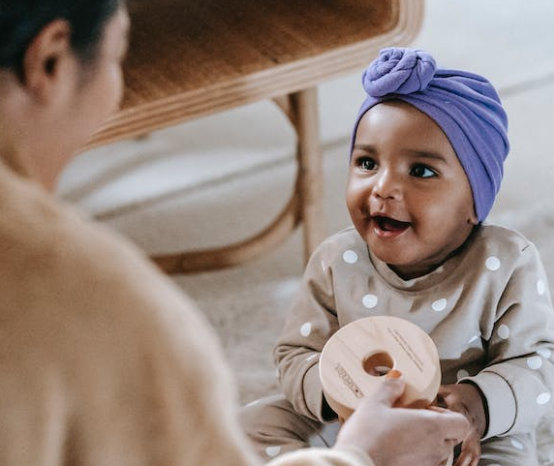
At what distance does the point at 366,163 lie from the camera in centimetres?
110

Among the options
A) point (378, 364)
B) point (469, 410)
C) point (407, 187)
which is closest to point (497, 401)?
point (469, 410)

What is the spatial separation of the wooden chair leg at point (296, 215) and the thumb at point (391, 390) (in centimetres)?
66

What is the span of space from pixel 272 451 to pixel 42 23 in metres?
0.62

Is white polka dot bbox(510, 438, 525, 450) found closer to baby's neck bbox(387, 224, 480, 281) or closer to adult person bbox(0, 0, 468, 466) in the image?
baby's neck bbox(387, 224, 480, 281)

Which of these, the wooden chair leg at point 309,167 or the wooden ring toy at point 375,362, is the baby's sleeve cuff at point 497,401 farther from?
the wooden chair leg at point 309,167

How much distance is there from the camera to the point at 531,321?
1.08m

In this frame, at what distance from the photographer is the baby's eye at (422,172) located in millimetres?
1059

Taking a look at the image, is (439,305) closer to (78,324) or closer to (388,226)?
(388,226)

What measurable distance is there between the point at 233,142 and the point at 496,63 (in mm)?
655

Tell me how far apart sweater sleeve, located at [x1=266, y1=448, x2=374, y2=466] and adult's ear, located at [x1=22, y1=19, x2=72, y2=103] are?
0.30 meters

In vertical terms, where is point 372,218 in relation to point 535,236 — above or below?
above

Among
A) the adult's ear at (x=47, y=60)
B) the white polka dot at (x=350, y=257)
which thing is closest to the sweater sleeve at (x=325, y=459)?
the adult's ear at (x=47, y=60)

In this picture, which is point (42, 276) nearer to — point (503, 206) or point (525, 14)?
point (503, 206)

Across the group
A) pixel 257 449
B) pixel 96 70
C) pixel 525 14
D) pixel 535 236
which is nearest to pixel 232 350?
pixel 257 449
